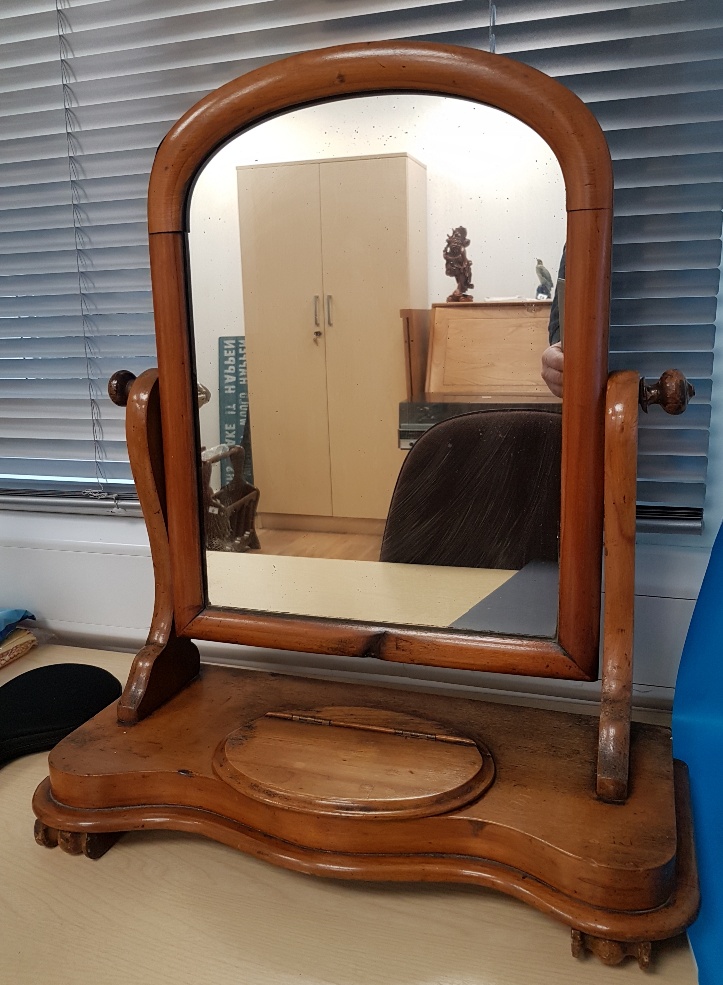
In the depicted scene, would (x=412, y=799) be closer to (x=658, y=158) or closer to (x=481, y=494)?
(x=481, y=494)

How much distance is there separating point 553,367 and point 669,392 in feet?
0.31

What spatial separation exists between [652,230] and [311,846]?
63 cm

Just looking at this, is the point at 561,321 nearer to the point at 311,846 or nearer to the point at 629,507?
the point at 629,507

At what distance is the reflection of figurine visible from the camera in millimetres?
675

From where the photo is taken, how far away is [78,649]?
1.11 meters

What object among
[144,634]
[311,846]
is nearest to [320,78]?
[311,846]

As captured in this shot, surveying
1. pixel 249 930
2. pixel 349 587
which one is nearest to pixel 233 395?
pixel 349 587

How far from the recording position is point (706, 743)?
667 mm

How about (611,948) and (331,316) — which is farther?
(331,316)

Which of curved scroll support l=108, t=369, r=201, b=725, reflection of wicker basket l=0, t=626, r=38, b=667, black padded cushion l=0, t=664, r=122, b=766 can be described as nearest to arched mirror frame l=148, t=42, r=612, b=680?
curved scroll support l=108, t=369, r=201, b=725

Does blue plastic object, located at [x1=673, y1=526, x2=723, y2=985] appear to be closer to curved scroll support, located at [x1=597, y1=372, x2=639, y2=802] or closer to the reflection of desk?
curved scroll support, located at [x1=597, y1=372, x2=639, y2=802]

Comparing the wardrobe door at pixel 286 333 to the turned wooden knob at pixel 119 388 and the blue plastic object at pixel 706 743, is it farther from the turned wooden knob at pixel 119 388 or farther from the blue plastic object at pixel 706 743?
the blue plastic object at pixel 706 743

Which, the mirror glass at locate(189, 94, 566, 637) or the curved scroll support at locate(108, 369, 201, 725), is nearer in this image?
the mirror glass at locate(189, 94, 566, 637)

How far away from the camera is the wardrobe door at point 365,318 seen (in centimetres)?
69
